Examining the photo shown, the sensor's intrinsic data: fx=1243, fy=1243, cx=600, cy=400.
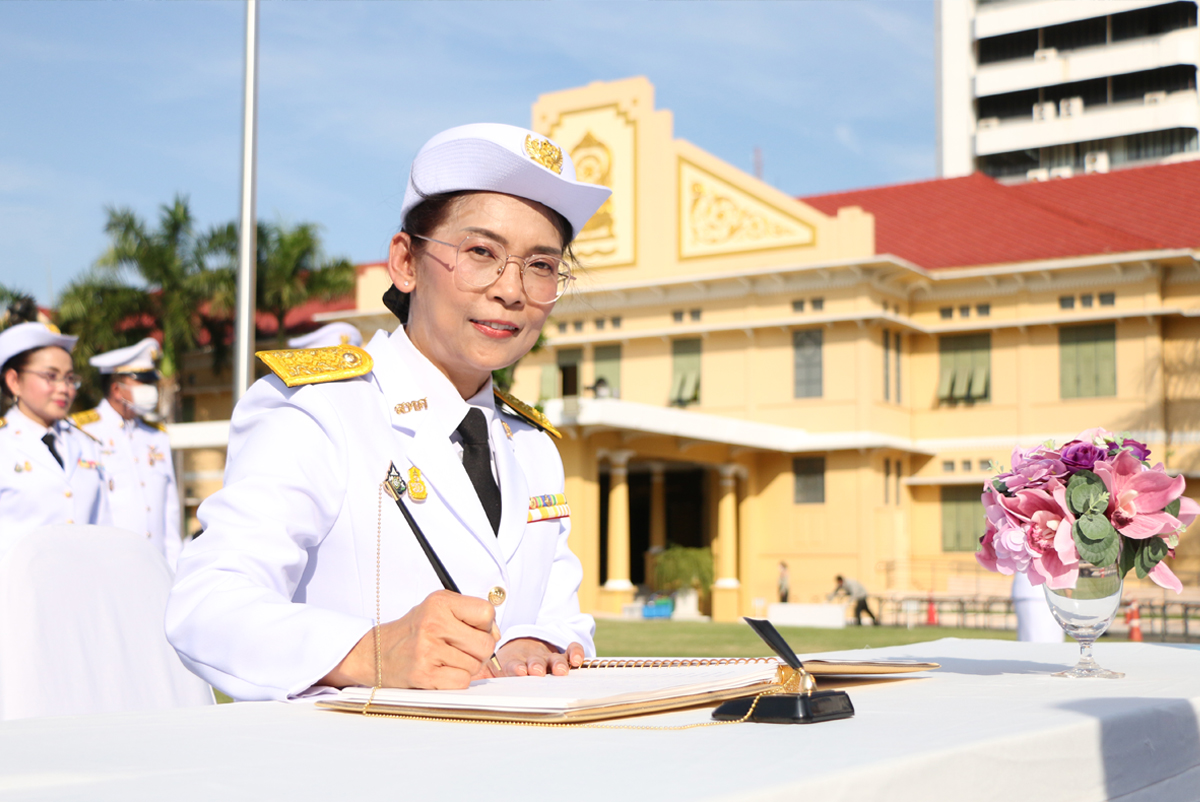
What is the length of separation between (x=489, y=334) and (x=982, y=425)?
28.6 meters

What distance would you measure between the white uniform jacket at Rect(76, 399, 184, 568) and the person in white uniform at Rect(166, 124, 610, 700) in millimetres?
7046

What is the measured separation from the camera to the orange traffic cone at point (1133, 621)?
19.6 m

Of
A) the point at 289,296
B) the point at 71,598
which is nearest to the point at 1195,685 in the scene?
the point at 71,598

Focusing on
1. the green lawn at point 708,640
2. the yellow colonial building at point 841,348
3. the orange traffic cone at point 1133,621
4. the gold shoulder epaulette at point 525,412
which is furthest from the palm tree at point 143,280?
the gold shoulder epaulette at point 525,412

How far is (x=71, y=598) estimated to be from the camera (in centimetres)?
224

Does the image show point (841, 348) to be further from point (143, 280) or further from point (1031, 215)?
point (143, 280)

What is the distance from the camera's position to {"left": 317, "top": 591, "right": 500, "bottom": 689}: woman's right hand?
5.59ft

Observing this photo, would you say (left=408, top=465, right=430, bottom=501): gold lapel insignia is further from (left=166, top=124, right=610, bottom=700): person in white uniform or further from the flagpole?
the flagpole

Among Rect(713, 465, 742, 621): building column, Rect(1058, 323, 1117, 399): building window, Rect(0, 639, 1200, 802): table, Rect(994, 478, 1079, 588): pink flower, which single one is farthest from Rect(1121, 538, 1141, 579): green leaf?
Rect(1058, 323, 1117, 399): building window

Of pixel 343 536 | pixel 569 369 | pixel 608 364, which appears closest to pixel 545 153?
pixel 343 536

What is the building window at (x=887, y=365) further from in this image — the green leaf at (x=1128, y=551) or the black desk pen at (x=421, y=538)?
the black desk pen at (x=421, y=538)

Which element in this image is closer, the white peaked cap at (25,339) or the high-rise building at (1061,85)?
the white peaked cap at (25,339)

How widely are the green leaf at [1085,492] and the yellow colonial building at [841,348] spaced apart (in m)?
23.4

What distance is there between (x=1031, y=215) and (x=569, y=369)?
1202cm
